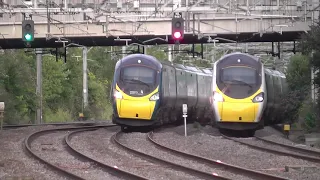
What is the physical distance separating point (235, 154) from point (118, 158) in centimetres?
344

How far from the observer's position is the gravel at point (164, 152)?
1470 cm

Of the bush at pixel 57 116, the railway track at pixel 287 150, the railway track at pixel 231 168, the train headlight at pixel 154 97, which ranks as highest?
the train headlight at pixel 154 97

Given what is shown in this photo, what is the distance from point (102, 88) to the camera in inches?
2479

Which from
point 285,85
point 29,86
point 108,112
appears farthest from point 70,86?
point 285,85

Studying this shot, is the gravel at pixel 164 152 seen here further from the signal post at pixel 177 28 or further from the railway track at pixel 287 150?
the signal post at pixel 177 28

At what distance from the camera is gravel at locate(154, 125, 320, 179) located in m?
14.6

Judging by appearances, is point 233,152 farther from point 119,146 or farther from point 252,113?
point 252,113

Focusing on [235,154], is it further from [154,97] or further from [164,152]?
[154,97]

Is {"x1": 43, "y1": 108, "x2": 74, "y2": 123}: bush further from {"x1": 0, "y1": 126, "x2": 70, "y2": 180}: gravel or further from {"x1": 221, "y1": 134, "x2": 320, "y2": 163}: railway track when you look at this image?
{"x1": 0, "y1": 126, "x2": 70, "y2": 180}: gravel

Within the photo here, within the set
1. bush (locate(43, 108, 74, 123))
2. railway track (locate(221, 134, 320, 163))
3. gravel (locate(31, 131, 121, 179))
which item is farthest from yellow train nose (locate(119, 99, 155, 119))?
bush (locate(43, 108, 74, 123))

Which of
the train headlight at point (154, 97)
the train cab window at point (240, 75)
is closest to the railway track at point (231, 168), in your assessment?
the train cab window at point (240, 75)

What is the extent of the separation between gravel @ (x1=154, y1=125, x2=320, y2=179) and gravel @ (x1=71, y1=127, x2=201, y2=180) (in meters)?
1.98

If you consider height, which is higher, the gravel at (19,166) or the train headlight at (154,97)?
the train headlight at (154,97)

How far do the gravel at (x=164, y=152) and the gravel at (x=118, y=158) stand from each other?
0.65 meters
